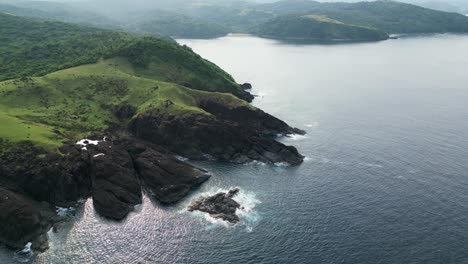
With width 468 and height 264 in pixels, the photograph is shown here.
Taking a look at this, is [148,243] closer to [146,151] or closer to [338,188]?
[146,151]

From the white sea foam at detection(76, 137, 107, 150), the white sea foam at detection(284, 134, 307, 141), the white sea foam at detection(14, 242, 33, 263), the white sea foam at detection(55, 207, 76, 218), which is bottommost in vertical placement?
the white sea foam at detection(14, 242, 33, 263)

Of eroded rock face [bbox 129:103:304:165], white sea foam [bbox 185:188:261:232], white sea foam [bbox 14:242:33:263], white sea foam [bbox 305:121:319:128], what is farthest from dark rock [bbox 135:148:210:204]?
white sea foam [bbox 305:121:319:128]

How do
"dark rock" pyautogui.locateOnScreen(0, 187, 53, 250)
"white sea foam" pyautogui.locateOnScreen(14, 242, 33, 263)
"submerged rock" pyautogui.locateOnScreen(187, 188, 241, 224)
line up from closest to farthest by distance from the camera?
"white sea foam" pyautogui.locateOnScreen(14, 242, 33, 263) → "dark rock" pyautogui.locateOnScreen(0, 187, 53, 250) → "submerged rock" pyautogui.locateOnScreen(187, 188, 241, 224)

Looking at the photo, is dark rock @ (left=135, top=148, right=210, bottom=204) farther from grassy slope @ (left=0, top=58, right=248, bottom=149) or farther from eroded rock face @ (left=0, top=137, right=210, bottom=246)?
grassy slope @ (left=0, top=58, right=248, bottom=149)

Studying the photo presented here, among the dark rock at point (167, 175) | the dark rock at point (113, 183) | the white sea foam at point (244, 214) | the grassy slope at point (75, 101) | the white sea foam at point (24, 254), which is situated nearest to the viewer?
the white sea foam at point (24, 254)

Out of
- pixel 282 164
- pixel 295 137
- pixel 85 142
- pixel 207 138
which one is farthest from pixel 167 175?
pixel 295 137

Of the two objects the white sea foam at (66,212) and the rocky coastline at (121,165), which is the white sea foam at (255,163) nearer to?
the rocky coastline at (121,165)

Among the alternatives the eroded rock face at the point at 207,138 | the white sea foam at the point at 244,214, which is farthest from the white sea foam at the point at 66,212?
the eroded rock face at the point at 207,138
